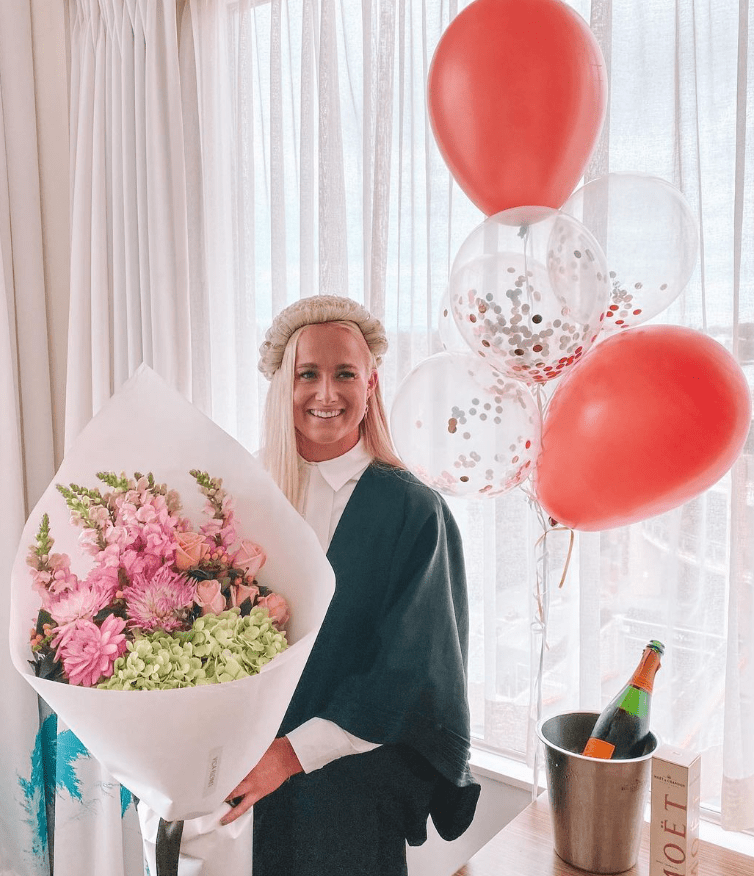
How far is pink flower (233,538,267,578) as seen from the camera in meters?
0.94

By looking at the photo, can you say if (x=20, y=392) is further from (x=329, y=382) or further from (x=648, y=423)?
(x=648, y=423)

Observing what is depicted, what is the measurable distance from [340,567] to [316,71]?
1.19 metres

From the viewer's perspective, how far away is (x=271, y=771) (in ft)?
4.20

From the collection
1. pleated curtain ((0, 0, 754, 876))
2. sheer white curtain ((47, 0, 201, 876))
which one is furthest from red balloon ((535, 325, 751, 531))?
sheer white curtain ((47, 0, 201, 876))

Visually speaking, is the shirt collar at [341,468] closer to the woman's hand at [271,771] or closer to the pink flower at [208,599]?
the woman's hand at [271,771]

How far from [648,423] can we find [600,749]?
0.50 meters

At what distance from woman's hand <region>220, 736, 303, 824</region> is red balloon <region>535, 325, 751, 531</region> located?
68 centimetres

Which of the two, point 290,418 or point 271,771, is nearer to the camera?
Result: point 271,771

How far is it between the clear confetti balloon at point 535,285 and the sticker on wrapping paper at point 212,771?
63cm

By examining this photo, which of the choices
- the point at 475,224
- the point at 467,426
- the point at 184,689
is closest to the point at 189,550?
the point at 184,689

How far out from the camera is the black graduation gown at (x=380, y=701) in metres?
1.32

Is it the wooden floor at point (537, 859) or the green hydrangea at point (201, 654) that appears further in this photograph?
the wooden floor at point (537, 859)

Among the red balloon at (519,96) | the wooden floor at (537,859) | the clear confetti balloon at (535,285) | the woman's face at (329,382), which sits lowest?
the wooden floor at (537,859)

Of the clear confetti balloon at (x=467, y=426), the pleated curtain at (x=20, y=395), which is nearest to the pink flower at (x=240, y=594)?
the clear confetti balloon at (x=467, y=426)
